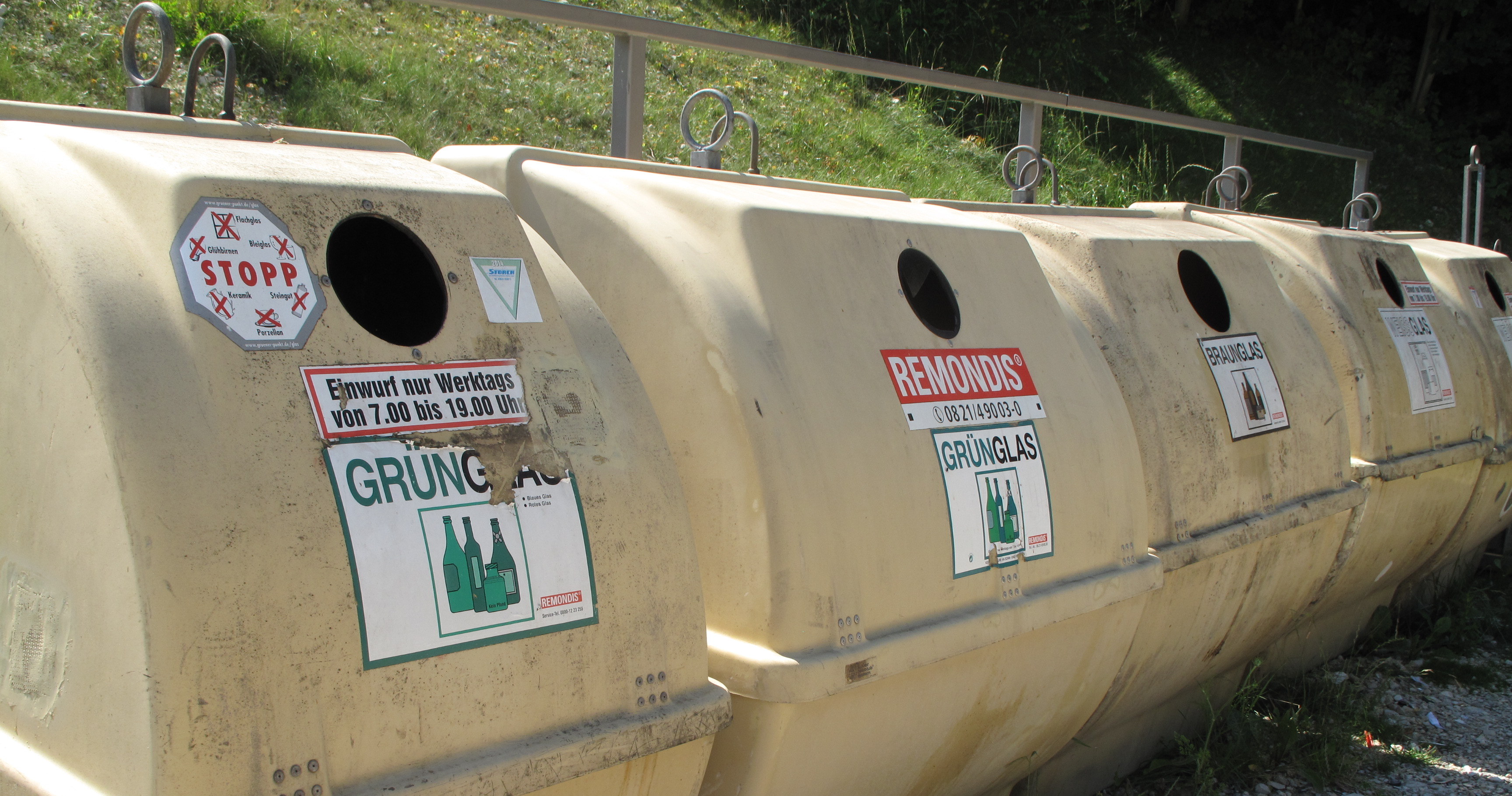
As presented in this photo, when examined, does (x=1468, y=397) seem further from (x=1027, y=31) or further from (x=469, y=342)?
(x=1027, y=31)

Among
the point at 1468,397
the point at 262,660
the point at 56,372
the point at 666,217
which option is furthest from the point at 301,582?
the point at 1468,397

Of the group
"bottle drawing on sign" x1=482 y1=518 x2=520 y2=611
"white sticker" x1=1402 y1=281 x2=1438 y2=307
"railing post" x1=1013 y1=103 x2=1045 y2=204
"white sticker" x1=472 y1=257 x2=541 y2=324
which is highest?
"railing post" x1=1013 y1=103 x2=1045 y2=204

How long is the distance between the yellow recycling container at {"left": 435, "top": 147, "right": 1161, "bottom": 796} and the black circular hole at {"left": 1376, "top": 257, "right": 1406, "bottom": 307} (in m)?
2.68

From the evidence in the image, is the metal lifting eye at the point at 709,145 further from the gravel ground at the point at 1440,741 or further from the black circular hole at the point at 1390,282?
the black circular hole at the point at 1390,282

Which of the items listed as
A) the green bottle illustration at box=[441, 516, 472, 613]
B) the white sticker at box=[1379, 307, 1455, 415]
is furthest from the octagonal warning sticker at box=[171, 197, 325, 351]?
the white sticker at box=[1379, 307, 1455, 415]

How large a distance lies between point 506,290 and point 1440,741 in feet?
12.8

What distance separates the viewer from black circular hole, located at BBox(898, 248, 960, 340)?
2510 mm

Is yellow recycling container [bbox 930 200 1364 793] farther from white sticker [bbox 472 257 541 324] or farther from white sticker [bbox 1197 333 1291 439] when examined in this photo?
white sticker [bbox 472 257 541 324]

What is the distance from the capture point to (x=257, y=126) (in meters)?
1.92

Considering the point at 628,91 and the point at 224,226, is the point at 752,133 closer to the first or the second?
the point at 628,91

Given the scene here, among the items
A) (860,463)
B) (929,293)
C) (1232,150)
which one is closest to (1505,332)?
(1232,150)

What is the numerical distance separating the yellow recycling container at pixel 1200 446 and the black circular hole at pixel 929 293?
0.73 ft

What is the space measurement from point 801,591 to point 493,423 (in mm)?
633

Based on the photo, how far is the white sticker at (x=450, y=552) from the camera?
1473 mm
